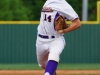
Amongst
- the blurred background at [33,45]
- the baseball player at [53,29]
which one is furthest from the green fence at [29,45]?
the baseball player at [53,29]

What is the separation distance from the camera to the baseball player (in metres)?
7.84

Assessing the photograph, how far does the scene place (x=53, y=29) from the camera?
26.4 feet

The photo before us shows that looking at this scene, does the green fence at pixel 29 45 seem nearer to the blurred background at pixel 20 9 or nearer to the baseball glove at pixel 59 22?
the blurred background at pixel 20 9

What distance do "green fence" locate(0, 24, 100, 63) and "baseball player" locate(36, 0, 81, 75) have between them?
8.71 m

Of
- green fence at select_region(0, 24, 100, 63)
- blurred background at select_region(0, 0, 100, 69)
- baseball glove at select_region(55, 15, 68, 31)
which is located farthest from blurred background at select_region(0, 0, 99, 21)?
baseball glove at select_region(55, 15, 68, 31)

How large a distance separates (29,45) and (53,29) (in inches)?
353

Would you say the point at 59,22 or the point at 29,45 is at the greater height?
the point at 59,22

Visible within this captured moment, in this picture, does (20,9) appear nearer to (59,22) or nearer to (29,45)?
(29,45)

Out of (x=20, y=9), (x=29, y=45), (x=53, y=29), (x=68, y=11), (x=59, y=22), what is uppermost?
(x=68, y=11)

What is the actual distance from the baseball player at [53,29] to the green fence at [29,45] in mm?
8712

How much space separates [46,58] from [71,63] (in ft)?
27.9

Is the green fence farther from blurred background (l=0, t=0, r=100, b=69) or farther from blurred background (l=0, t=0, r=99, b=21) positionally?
blurred background (l=0, t=0, r=99, b=21)

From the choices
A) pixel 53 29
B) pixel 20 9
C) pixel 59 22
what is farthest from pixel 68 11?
pixel 20 9

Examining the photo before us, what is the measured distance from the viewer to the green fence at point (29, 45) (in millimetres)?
16922
